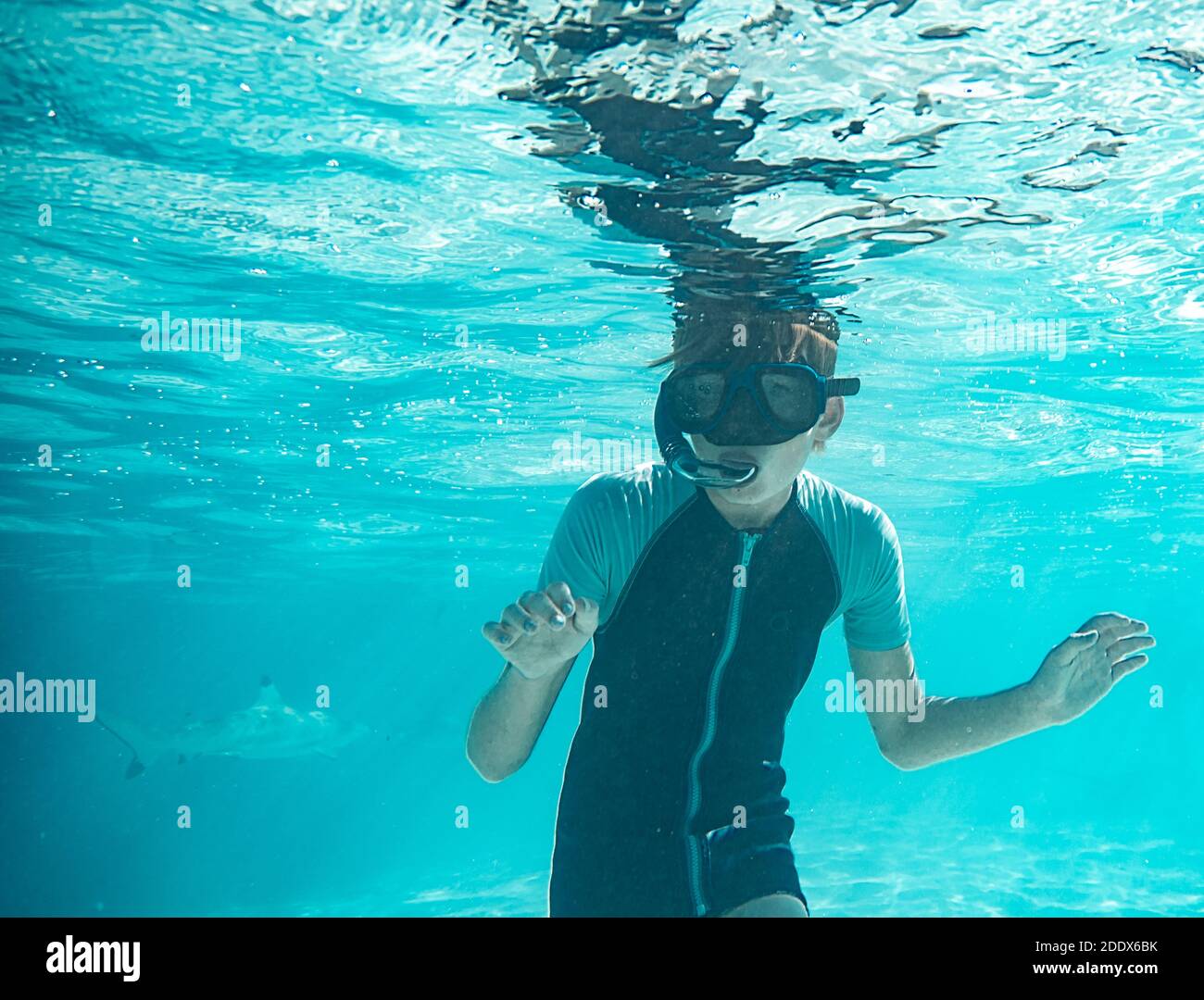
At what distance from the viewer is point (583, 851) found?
403cm

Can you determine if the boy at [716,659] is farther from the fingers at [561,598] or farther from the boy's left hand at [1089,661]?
the fingers at [561,598]

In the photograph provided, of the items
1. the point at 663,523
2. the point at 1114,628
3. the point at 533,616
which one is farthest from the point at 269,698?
the point at 1114,628

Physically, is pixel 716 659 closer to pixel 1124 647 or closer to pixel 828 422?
pixel 828 422

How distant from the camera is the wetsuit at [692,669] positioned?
399cm

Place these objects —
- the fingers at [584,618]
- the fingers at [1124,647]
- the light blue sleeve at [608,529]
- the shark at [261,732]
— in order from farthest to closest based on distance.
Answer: the shark at [261,732]
the light blue sleeve at [608,529]
the fingers at [1124,647]
the fingers at [584,618]

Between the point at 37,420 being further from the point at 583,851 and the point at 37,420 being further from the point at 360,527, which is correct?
the point at 583,851

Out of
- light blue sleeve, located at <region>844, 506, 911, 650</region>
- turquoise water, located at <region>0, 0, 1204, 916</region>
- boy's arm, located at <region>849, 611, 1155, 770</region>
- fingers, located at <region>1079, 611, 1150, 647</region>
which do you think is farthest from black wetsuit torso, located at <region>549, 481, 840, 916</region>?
turquoise water, located at <region>0, 0, 1204, 916</region>

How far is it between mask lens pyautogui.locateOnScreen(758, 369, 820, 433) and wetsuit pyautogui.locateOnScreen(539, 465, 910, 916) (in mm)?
436

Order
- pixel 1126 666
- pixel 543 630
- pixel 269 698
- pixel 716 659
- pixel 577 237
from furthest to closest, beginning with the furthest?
pixel 269 698 → pixel 577 237 → pixel 716 659 → pixel 1126 666 → pixel 543 630

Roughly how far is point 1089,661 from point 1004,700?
0.44 metres

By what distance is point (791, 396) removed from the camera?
4.66 m

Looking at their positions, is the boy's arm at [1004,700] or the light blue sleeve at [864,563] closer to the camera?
the boy's arm at [1004,700]

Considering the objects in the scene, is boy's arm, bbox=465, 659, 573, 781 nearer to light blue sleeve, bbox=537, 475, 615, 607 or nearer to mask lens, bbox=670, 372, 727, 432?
light blue sleeve, bbox=537, 475, 615, 607

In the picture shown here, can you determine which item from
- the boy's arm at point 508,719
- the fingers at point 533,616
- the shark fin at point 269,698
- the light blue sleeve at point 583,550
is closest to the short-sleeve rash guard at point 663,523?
the light blue sleeve at point 583,550
